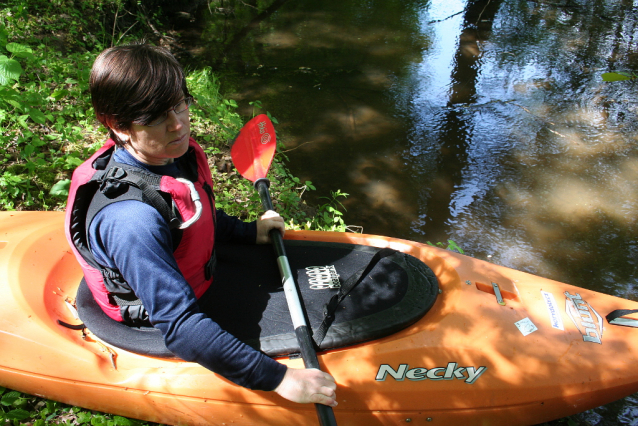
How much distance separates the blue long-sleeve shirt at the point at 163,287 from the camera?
112 cm

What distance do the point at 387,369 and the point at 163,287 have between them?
845 mm

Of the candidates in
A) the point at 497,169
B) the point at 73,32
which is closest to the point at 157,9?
the point at 73,32

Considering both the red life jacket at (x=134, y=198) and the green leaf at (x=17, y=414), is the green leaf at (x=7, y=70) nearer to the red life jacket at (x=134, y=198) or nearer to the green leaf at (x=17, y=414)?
the red life jacket at (x=134, y=198)

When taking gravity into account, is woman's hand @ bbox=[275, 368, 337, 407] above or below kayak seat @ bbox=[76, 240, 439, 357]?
above

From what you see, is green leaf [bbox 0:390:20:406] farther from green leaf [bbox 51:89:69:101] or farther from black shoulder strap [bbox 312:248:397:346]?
green leaf [bbox 51:89:69:101]

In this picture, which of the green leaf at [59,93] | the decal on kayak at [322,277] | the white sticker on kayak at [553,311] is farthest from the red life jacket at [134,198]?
the green leaf at [59,93]

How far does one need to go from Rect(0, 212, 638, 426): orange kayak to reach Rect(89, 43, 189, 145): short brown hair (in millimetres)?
856

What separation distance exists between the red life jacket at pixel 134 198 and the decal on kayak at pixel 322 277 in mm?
431

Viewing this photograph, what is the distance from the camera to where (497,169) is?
354 centimetres

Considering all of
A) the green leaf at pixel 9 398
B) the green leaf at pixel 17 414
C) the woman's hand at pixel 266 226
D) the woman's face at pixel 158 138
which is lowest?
the green leaf at pixel 17 414

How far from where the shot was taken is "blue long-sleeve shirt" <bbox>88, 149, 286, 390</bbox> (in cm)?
112

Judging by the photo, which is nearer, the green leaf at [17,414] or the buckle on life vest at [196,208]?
the buckle on life vest at [196,208]

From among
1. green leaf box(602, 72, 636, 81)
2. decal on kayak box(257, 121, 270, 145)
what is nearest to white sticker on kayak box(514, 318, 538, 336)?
decal on kayak box(257, 121, 270, 145)

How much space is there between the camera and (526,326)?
5.57ft
